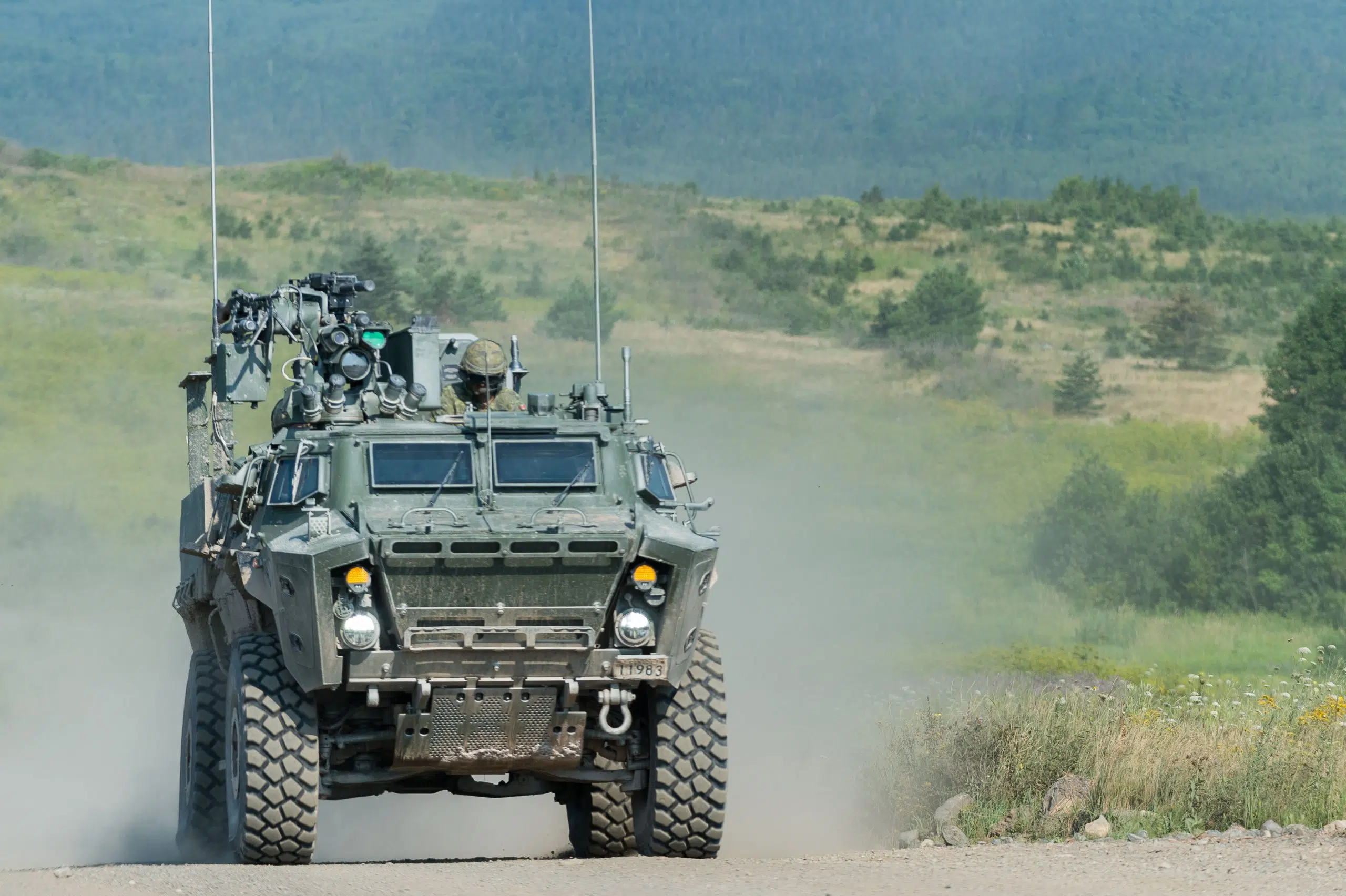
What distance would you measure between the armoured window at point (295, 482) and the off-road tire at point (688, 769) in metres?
2.11

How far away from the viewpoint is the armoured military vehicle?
11.4m

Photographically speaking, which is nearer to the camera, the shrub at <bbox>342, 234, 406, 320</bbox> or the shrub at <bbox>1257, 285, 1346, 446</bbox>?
the shrub at <bbox>1257, 285, 1346, 446</bbox>

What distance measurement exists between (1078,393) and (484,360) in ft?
98.8

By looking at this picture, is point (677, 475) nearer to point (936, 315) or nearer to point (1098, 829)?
point (1098, 829)

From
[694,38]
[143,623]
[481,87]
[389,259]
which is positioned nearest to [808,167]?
[481,87]

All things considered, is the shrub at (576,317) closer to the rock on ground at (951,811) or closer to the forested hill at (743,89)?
the forested hill at (743,89)

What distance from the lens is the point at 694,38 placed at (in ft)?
349

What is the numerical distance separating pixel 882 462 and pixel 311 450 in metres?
27.7

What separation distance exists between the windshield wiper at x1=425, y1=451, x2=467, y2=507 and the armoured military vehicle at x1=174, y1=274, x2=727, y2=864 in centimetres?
1

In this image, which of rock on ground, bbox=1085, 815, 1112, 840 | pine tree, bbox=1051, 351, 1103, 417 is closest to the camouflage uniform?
rock on ground, bbox=1085, 815, 1112, 840

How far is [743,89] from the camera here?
96438 mm

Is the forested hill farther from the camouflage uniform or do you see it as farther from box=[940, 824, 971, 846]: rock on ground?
box=[940, 824, 971, 846]: rock on ground

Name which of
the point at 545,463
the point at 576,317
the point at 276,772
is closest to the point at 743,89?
the point at 576,317

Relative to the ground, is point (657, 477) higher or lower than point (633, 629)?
higher
